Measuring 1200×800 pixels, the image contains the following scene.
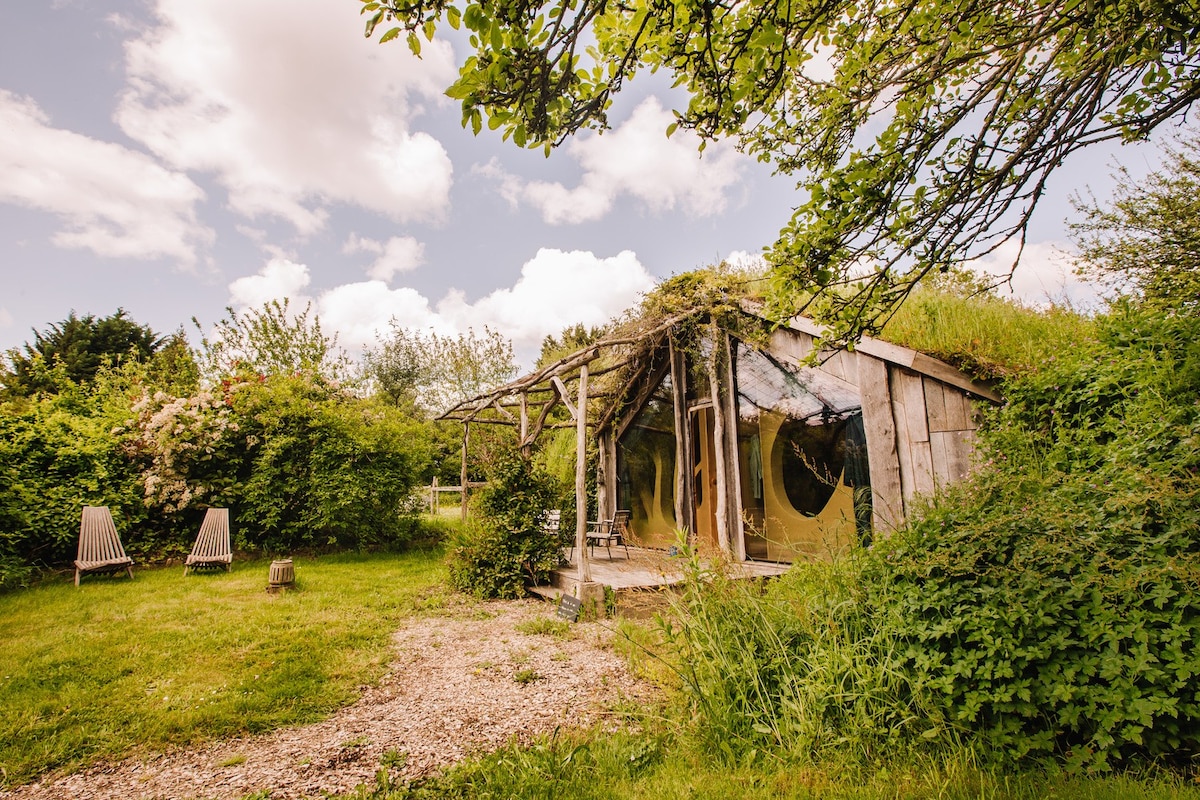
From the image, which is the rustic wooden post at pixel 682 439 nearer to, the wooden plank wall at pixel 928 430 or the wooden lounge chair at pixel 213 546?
the wooden plank wall at pixel 928 430

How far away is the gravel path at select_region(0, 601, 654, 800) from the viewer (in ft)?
8.98

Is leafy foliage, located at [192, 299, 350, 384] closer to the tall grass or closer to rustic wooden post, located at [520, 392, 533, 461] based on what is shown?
rustic wooden post, located at [520, 392, 533, 461]

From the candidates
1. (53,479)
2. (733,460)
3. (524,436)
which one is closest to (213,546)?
(53,479)

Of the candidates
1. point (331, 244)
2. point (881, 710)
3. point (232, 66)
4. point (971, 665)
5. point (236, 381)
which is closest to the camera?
point (971, 665)

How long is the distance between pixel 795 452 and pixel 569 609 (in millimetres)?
3688

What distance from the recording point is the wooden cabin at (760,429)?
5.11 m

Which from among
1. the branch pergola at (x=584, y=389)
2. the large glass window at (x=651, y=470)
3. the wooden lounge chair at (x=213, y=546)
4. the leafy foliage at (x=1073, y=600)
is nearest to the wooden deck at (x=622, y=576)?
the branch pergola at (x=584, y=389)

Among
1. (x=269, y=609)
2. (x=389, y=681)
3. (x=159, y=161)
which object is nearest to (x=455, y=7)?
(x=389, y=681)

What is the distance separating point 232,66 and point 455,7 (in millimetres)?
3530

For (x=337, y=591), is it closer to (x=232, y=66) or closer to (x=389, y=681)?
(x=389, y=681)

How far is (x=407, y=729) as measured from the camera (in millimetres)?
3326

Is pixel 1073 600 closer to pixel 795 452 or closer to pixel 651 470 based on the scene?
pixel 795 452

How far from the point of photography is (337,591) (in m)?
7.38

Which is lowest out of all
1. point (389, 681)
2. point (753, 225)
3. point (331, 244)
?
point (389, 681)
